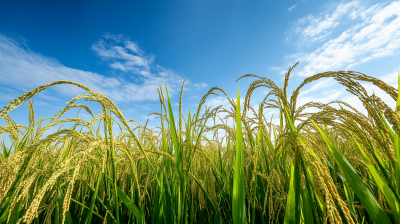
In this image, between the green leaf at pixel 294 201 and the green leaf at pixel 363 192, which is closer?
the green leaf at pixel 363 192

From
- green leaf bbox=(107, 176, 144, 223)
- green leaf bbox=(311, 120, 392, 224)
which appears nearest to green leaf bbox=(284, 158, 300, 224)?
green leaf bbox=(311, 120, 392, 224)

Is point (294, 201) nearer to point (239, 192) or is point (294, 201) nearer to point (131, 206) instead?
point (239, 192)

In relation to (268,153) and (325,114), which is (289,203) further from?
(325,114)

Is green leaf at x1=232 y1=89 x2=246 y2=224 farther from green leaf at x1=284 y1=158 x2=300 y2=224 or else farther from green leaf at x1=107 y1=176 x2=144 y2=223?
green leaf at x1=107 y1=176 x2=144 y2=223

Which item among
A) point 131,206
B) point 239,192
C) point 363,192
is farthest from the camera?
point 131,206

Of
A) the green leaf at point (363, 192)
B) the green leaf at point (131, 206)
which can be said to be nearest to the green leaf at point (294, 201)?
the green leaf at point (363, 192)

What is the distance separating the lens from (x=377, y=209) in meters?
1.17

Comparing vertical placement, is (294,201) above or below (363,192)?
below

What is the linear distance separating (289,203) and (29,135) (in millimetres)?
2769

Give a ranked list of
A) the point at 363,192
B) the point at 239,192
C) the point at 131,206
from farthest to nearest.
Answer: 1. the point at 131,206
2. the point at 239,192
3. the point at 363,192

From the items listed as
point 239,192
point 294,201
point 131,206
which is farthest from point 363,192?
point 131,206

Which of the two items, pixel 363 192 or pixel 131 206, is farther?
pixel 131 206

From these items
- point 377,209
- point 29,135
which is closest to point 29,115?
point 29,135

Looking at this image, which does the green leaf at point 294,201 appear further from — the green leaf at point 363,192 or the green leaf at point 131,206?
the green leaf at point 131,206
